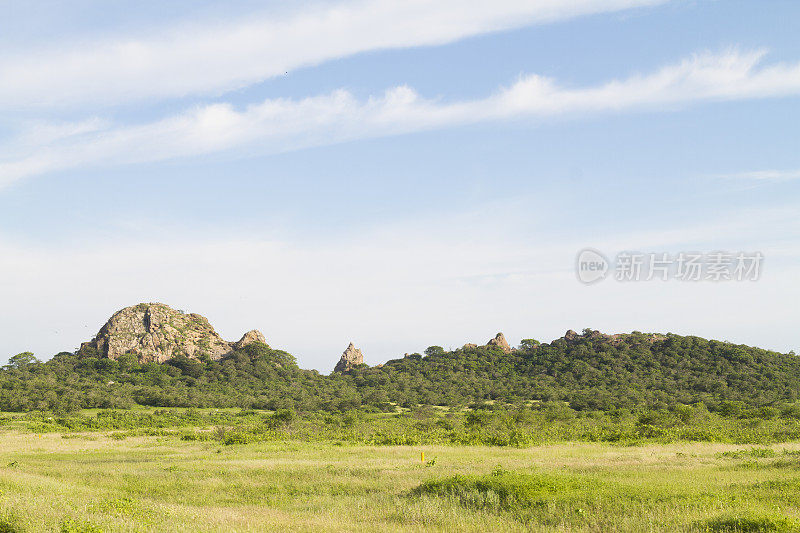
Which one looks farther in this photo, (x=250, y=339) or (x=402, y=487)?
(x=250, y=339)

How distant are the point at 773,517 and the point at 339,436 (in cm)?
3855

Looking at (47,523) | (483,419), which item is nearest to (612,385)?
(483,419)

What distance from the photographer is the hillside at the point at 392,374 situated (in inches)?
3440

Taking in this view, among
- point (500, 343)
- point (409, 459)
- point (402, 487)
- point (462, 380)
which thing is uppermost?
point (500, 343)

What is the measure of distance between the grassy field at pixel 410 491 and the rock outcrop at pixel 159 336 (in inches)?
4122

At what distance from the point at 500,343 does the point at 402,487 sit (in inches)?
5727

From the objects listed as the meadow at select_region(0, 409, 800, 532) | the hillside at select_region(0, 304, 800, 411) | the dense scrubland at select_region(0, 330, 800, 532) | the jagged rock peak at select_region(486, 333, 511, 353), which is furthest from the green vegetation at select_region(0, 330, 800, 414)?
the meadow at select_region(0, 409, 800, 532)

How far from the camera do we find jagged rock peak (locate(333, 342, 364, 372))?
6442 inches

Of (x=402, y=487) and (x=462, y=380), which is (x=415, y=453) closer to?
(x=402, y=487)

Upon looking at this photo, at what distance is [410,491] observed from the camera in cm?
2131

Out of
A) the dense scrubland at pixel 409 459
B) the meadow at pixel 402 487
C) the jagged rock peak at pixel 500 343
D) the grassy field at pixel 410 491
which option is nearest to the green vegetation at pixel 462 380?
the dense scrubland at pixel 409 459

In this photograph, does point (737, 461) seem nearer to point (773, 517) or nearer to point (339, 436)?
point (773, 517)

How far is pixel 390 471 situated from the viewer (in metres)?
27.0

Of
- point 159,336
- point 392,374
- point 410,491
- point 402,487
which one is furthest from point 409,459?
point 159,336
